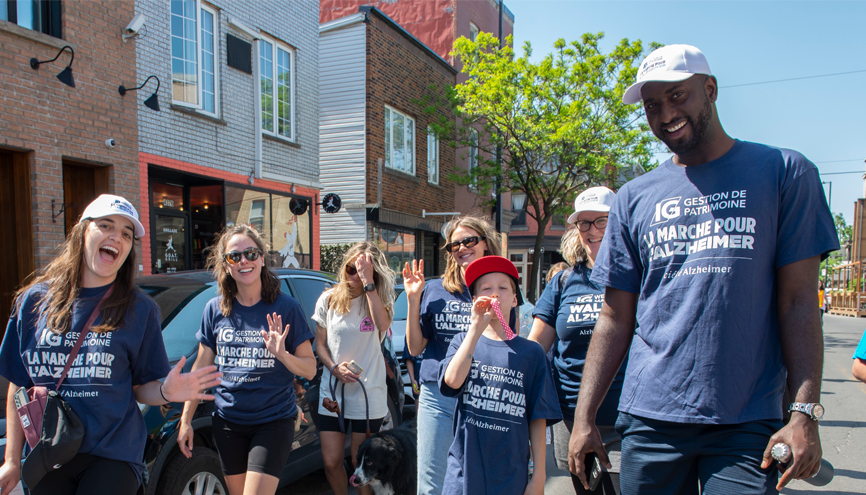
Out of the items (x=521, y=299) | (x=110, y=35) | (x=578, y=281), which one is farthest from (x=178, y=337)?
(x=110, y=35)

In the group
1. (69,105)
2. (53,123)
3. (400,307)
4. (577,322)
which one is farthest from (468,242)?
(69,105)

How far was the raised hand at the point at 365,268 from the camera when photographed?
12.9 ft

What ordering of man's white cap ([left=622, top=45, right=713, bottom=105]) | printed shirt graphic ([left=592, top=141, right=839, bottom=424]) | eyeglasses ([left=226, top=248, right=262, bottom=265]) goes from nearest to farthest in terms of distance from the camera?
printed shirt graphic ([left=592, top=141, right=839, bottom=424]), man's white cap ([left=622, top=45, right=713, bottom=105]), eyeglasses ([left=226, top=248, right=262, bottom=265])

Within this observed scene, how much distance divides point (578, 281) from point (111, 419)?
2308 mm

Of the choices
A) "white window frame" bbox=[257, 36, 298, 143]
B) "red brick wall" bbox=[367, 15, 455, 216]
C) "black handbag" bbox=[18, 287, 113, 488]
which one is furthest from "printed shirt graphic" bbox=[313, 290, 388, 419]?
"red brick wall" bbox=[367, 15, 455, 216]

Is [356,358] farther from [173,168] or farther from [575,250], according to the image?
[173,168]

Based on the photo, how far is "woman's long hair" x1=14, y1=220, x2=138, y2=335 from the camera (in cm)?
236

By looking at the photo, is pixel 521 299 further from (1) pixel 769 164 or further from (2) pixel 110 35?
(2) pixel 110 35

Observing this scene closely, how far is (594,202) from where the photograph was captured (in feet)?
10.4

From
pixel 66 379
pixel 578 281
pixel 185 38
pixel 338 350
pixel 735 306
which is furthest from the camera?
pixel 185 38

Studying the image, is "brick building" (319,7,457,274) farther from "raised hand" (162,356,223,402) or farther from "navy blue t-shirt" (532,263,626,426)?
"raised hand" (162,356,223,402)

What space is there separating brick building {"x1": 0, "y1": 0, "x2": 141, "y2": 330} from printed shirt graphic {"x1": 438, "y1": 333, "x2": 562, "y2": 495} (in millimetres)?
7052

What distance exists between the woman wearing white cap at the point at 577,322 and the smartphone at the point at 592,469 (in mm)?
769

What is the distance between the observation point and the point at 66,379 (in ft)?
7.59
